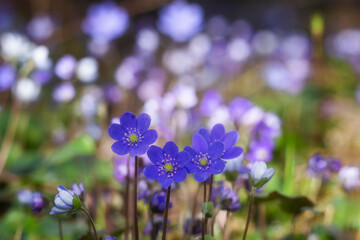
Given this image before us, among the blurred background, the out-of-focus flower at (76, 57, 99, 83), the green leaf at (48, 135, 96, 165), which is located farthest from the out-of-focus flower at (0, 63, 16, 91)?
the green leaf at (48, 135, 96, 165)

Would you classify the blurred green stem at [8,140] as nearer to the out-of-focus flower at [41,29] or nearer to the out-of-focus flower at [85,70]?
the out-of-focus flower at [85,70]

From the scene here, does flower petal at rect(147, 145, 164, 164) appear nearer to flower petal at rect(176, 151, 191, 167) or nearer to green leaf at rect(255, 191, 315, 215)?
flower petal at rect(176, 151, 191, 167)

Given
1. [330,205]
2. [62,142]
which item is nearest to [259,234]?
[330,205]

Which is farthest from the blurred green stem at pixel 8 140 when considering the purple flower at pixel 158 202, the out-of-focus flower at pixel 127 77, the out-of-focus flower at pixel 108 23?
the purple flower at pixel 158 202

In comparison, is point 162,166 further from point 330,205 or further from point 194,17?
point 194,17

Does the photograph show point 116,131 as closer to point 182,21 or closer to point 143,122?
point 143,122
